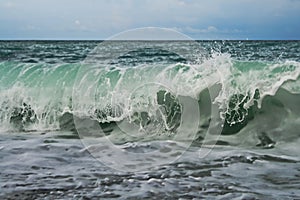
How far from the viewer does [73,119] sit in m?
8.62

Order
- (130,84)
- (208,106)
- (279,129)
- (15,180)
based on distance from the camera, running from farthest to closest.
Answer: (130,84), (208,106), (279,129), (15,180)

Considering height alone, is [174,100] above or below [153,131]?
above

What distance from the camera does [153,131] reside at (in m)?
7.38

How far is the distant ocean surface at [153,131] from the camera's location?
4359mm

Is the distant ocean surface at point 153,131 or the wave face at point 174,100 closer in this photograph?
the distant ocean surface at point 153,131

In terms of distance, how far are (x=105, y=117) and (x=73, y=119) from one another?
2.07 ft

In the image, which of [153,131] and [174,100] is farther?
[174,100]

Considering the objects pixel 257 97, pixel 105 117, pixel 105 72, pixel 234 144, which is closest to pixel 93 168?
pixel 234 144

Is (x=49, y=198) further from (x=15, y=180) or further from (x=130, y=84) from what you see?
(x=130, y=84)

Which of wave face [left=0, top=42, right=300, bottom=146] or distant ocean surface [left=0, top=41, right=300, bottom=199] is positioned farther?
wave face [left=0, top=42, right=300, bottom=146]

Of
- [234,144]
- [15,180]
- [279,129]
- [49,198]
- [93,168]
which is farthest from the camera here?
[279,129]

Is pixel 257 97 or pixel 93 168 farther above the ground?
pixel 257 97

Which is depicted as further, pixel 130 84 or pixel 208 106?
pixel 130 84

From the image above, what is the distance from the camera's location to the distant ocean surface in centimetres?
436
